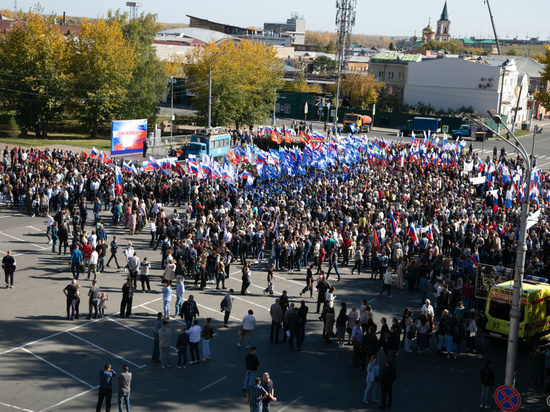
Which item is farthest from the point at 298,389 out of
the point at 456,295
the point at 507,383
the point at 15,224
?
the point at 15,224

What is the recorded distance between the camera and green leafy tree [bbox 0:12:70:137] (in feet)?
181

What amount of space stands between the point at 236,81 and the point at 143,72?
9.80 m

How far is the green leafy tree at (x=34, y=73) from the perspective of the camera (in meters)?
55.3

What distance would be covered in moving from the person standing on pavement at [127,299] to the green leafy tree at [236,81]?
44.8m

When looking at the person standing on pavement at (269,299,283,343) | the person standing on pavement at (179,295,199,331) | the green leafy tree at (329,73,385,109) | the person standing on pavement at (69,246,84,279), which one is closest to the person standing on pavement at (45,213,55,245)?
the person standing on pavement at (69,246,84,279)

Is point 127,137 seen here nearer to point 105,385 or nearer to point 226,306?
point 226,306

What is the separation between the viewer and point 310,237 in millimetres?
26016

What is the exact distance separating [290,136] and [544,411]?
40.7 metres

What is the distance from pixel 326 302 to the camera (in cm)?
1934

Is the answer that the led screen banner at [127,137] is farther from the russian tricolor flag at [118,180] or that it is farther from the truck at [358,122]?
the truck at [358,122]

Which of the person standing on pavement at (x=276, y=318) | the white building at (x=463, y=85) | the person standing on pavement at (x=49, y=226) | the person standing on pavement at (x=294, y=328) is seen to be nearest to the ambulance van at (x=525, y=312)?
the person standing on pavement at (x=294, y=328)

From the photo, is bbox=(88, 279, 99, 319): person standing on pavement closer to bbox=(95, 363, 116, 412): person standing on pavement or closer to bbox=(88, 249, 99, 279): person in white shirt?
bbox=(88, 249, 99, 279): person in white shirt

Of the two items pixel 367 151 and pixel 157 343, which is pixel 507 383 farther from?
pixel 367 151

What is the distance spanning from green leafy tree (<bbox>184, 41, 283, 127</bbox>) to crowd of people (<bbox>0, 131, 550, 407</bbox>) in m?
26.7
